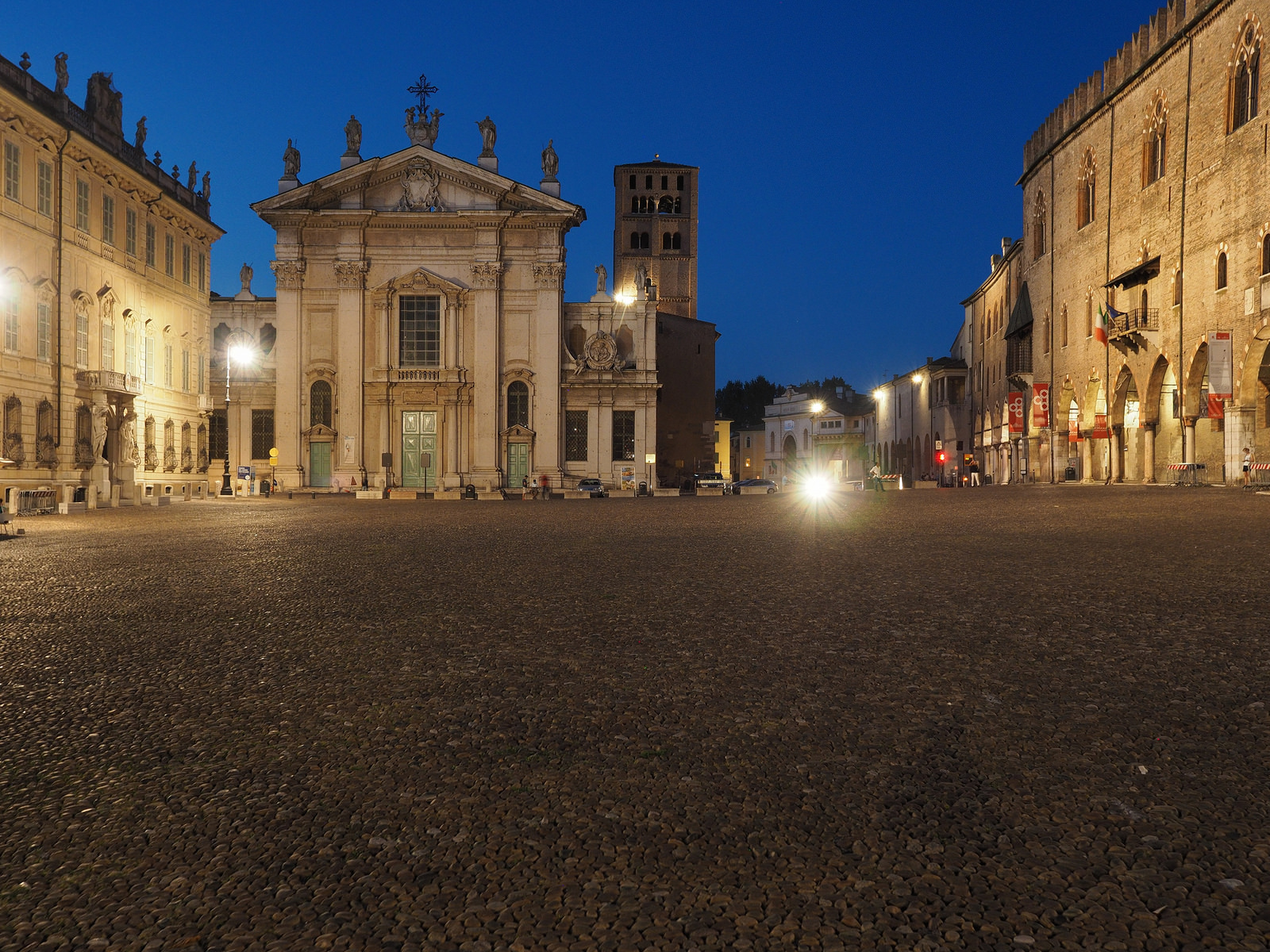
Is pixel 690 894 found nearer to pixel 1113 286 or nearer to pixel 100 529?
pixel 100 529

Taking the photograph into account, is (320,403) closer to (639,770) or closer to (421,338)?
(421,338)

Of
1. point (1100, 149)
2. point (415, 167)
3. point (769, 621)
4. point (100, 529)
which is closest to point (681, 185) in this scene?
point (415, 167)

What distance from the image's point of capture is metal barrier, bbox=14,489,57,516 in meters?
24.9

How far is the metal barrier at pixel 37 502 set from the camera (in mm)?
24938

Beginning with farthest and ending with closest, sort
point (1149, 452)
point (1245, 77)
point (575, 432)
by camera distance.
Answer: point (575, 432) → point (1149, 452) → point (1245, 77)

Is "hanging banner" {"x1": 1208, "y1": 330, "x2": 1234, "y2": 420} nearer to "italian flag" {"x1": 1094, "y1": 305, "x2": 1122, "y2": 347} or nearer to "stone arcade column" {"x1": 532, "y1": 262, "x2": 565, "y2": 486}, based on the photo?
"italian flag" {"x1": 1094, "y1": 305, "x2": 1122, "y2": 347}

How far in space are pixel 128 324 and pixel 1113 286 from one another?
3977 centimetres

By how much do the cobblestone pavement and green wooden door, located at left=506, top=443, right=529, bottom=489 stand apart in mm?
42722

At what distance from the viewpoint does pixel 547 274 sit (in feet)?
167

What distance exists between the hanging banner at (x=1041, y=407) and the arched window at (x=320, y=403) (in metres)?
35.7

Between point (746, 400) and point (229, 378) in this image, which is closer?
point (229, 378)

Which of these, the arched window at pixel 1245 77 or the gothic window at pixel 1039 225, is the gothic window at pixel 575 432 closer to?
the gothic window at pixel 1039 225

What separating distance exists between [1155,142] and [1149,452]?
12.2 m

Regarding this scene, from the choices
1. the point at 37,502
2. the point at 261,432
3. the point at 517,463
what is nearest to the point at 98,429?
the point at 37,502
